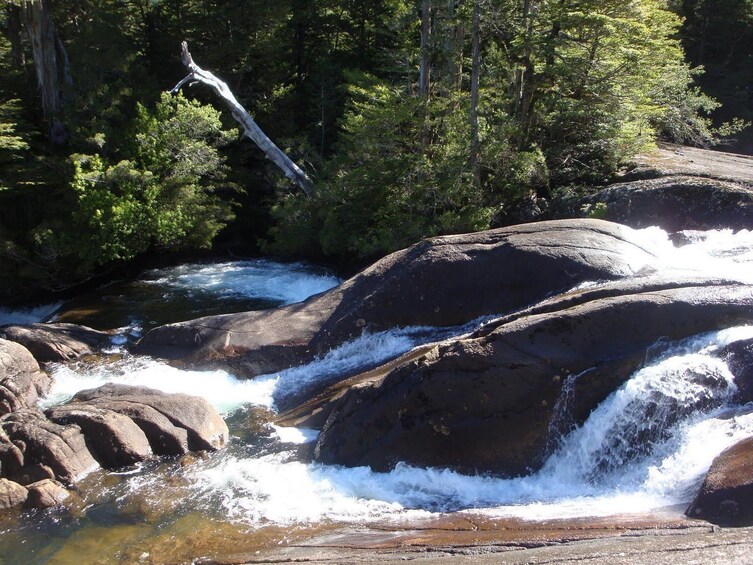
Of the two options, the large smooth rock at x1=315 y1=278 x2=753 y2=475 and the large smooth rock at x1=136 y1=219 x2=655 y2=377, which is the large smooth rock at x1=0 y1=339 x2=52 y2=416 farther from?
the large smooth rock at x1=315 y1=278 x2=753 y2=475

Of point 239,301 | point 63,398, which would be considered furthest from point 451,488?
point 239,301

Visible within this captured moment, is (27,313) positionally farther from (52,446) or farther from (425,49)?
(425,49)

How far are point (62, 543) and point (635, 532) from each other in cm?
570

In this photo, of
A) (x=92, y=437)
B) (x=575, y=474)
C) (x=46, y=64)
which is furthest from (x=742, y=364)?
(x=46, y=64)

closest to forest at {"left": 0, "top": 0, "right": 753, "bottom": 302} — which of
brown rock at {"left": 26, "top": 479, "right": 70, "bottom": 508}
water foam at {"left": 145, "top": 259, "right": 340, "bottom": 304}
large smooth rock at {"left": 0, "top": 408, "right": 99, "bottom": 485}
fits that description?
water foam at {"left": 145, "top": 259, "right": 340, "bottom": 304}

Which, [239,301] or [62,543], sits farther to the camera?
[239,301]

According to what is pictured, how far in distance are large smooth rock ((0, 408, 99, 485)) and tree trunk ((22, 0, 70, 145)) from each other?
1157cm

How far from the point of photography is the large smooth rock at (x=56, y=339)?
38.8 ft

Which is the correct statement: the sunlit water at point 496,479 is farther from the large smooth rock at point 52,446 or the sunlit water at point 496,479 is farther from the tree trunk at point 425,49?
the tree trunk at point 425,49

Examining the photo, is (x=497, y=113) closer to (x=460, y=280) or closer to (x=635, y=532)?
(x=460, y=280)

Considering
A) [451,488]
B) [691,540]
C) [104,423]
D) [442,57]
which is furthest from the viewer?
[442,57]

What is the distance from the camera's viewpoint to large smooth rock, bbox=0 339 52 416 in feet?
31.7

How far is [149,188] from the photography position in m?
15.5

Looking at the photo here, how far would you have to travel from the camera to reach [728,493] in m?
5.81
